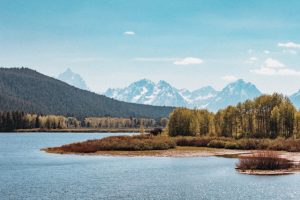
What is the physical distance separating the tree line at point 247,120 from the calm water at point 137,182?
6948 cm

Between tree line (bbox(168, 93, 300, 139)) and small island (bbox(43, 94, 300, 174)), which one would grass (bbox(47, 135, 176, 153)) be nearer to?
small island (bbox(43, 94, 300, 174))

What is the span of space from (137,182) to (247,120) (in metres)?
104

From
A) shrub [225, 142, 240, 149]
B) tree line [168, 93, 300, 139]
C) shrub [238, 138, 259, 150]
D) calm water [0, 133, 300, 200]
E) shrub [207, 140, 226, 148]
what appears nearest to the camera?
calm water [0, 133, 300, 200]

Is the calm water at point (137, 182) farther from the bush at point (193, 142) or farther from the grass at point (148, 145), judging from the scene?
the bush at point (193, 142)

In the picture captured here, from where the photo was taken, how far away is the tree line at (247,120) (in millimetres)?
141625

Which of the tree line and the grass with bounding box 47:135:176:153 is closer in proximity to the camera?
the grass with bounding box 47:135:176:153

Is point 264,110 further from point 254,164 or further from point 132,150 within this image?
point 254,164

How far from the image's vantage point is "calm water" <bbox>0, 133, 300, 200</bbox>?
48406 millimetres

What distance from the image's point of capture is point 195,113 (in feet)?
566

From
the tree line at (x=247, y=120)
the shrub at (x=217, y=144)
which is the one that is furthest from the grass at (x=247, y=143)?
the tree line at (x=247, y=120)

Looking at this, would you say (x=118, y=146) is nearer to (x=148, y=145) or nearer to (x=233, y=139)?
(x=148, y=145)

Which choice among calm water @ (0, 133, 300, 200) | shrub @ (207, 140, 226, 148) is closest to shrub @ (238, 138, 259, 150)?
shrub @ (207, 140, 226, 148)

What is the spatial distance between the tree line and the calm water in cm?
6948

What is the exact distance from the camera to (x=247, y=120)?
155000 mm
